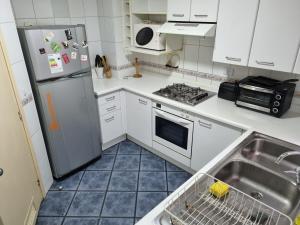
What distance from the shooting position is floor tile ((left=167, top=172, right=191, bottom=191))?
2.36m

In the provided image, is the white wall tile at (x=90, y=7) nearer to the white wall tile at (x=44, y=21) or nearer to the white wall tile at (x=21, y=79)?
the white wall tile at (x=44, y=21)

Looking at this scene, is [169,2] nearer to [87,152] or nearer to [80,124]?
[80,124]

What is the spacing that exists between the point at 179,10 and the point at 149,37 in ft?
1.72

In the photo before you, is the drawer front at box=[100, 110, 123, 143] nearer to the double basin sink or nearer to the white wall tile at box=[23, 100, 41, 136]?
the white wall tile at box=[23, 100, 41, 136]

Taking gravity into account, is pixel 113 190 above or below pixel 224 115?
below

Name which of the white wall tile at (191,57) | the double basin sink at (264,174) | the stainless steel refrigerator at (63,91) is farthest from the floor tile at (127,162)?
the double basin sink at (264,174)

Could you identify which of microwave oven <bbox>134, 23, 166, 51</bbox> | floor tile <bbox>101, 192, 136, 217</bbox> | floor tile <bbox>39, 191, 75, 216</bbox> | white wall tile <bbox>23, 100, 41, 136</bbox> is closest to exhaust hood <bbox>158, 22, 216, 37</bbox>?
microwave oven <bbox>134, 23, 166, 51</bbox>

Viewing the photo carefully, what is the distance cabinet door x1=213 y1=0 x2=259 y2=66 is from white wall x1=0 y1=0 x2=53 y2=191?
1.67m

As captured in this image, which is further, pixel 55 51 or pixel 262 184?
pixel 55 51

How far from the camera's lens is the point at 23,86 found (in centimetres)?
187

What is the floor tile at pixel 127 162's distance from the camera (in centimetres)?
263

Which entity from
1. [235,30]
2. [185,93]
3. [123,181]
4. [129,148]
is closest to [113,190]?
[123,181]

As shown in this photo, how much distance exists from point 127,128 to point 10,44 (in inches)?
65.5

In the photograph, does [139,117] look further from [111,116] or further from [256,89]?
[256,89]
